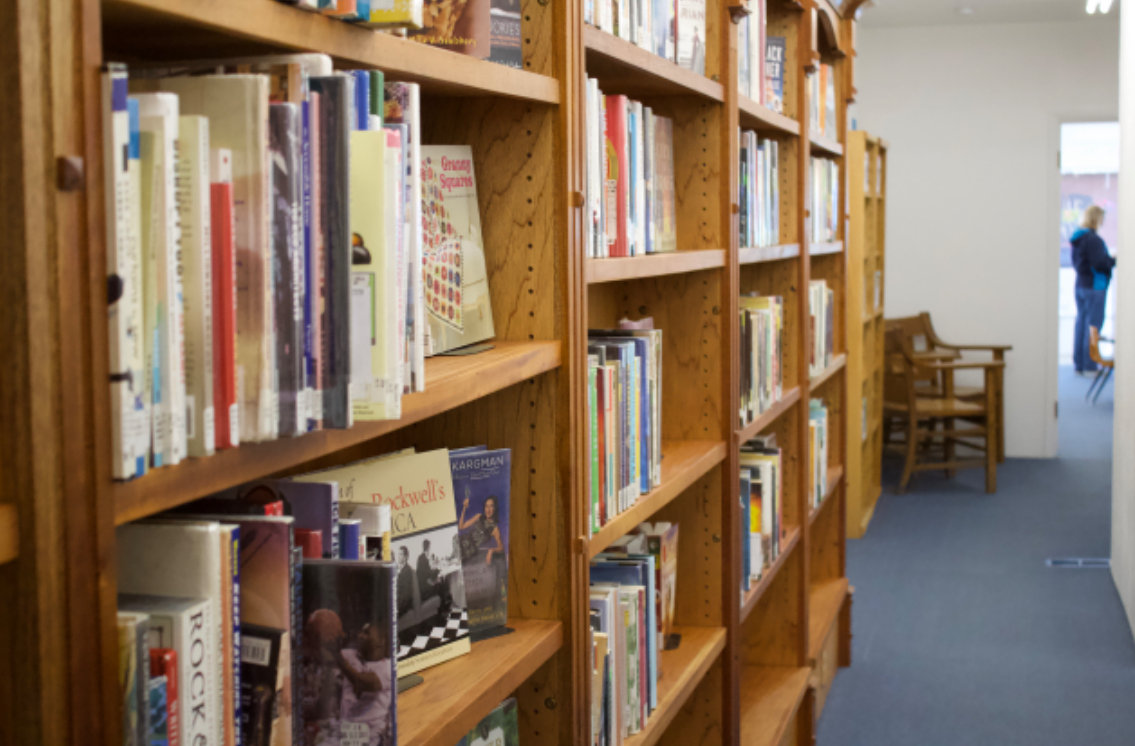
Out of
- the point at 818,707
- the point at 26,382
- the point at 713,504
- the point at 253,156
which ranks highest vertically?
the point at 253,156

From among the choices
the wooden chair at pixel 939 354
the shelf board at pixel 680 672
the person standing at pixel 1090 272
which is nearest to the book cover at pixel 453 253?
the shelf board at pixel 680 672

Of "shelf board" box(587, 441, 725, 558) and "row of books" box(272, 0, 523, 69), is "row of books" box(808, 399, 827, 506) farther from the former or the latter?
"row of books" box(272, 0, 523, 69)

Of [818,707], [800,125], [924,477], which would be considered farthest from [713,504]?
[924,477]

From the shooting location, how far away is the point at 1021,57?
772 cm

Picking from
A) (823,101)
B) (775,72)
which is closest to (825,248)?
(823,101)

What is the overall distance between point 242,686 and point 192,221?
1.25 ft

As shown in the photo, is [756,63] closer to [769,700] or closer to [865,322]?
[769,700]

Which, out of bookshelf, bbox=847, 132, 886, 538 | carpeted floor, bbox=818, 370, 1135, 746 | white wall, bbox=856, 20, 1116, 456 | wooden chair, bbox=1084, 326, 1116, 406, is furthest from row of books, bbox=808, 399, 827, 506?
wooden chair, bbox=1084, 326, 1116, 406

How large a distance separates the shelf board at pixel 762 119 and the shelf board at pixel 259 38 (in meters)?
1.37

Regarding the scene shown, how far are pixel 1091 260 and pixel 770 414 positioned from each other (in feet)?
28.9

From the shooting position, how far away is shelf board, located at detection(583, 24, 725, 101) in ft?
5.30

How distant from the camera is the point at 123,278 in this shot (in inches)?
27.2

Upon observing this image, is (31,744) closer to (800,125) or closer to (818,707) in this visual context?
(800,125)

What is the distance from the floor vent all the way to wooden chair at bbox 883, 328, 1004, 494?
134 cm
